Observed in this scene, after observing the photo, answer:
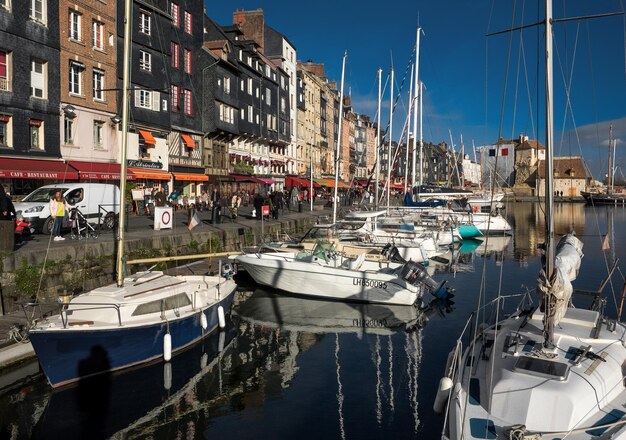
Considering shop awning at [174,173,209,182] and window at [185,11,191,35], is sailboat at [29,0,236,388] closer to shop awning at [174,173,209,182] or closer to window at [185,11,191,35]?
shop awning at [174,173,209,182]

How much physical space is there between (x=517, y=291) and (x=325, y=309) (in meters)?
9.21

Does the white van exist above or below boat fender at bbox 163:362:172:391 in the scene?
above

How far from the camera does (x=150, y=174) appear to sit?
120ft

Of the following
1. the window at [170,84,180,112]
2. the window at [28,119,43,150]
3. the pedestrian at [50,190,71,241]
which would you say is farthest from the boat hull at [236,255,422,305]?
the window at [170,84,180,112]

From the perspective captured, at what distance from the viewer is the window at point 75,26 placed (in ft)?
101

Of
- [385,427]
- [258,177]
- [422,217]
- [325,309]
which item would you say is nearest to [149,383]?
[385,427]

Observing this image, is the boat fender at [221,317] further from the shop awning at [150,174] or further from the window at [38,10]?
the window at [38,10]

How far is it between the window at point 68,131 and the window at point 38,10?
560 centimetres

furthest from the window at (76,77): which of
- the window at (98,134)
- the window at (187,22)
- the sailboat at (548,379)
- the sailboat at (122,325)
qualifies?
the sailboat at (548,379)

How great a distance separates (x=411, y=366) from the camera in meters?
13.0

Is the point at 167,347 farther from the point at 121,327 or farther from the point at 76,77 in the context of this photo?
the point at 76,77

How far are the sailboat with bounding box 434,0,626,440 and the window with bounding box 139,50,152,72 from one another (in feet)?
111

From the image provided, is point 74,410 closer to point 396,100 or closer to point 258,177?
point 396,100

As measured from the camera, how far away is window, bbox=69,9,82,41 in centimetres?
3080
